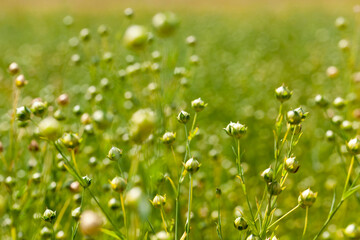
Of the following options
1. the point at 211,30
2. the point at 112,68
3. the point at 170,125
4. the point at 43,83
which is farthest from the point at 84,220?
the point at 211,30

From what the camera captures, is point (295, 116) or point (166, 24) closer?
point (166, 24)

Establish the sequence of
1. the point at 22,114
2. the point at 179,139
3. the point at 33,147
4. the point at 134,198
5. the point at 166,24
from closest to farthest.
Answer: the point at 134,198 → the point at 166,24 → the point at 22,114 → the point at 33,147 → the point at 179,139

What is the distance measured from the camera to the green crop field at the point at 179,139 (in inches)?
27.4

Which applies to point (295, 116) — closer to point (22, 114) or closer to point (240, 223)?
point (240, 223)

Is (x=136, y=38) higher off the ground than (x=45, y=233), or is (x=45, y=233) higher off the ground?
(x=136, y=38)

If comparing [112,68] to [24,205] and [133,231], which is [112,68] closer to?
[24,205]

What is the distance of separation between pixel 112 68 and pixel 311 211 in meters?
0.94

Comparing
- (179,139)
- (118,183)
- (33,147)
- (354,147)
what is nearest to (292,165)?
(354,147)

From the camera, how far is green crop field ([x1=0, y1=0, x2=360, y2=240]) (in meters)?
0.70

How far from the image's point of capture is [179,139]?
1766mm

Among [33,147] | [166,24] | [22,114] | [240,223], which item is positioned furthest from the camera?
[33,147]

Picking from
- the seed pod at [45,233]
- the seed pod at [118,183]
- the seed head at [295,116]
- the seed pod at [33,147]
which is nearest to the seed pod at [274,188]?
the seed head at [295,116]

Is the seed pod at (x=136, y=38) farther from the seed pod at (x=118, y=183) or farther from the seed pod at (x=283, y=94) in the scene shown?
the seed pod at (x=283, y=94)

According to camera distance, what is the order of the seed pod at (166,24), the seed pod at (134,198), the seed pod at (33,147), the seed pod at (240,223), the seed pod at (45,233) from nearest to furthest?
the seed pod at (134,198), the seed pod at (166,24), the seed pod at (240,223), the seed pod at (45,233), the seed pod at (33,147)
